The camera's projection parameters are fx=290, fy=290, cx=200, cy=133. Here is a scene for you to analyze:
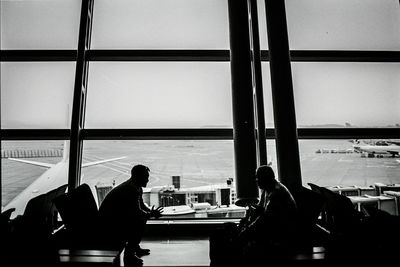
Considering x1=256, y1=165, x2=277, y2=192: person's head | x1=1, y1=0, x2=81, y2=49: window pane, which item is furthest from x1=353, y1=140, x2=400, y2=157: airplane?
x1=1, y1=0, x2=81, y2=49: window pane

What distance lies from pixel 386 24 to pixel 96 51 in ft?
14.1

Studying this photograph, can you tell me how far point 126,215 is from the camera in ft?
8.96

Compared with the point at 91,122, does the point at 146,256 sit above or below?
below

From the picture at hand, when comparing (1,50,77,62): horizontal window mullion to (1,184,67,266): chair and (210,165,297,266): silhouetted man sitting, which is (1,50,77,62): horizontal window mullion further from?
(210,165,297,266): silhouetted man sitting

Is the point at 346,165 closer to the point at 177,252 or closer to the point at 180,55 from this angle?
the point at 177,252

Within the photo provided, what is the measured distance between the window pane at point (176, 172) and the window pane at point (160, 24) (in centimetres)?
146

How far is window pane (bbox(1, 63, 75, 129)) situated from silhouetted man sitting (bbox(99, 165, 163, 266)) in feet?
5.78

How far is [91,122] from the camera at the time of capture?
4020mm

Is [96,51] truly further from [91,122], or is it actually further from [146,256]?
[146,256]

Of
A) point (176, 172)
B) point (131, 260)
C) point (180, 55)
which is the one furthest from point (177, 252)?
point (180, 55)

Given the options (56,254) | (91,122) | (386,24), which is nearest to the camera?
(56,254)

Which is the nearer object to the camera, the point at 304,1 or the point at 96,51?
the point at 96,51

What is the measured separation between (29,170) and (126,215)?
219 centimetres

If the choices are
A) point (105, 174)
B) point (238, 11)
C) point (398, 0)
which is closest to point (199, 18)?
point (238, 11)
